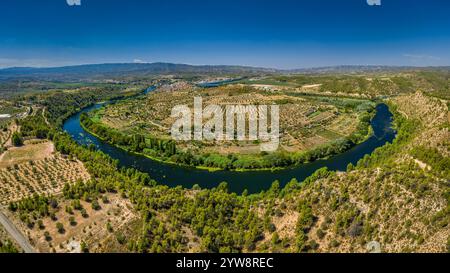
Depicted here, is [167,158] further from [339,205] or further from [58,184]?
[339,205]

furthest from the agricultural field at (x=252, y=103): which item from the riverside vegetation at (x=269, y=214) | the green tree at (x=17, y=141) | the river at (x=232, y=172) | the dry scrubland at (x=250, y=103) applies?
the green tree at (x=17, y=141)

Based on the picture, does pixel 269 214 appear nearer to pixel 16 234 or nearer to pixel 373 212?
pixel 373 212

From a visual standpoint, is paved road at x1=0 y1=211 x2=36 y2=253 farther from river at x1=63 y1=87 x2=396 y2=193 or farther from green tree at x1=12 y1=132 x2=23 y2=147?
A: green tree at x1=12 y1=132 x2=23 y2=147

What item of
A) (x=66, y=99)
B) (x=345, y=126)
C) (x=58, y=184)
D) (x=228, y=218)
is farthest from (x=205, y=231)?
(x=66, y=99)

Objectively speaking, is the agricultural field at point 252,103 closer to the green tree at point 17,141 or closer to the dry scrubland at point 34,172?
the dry scrubland at point 34,172

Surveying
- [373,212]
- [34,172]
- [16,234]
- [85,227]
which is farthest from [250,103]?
[16,234]
